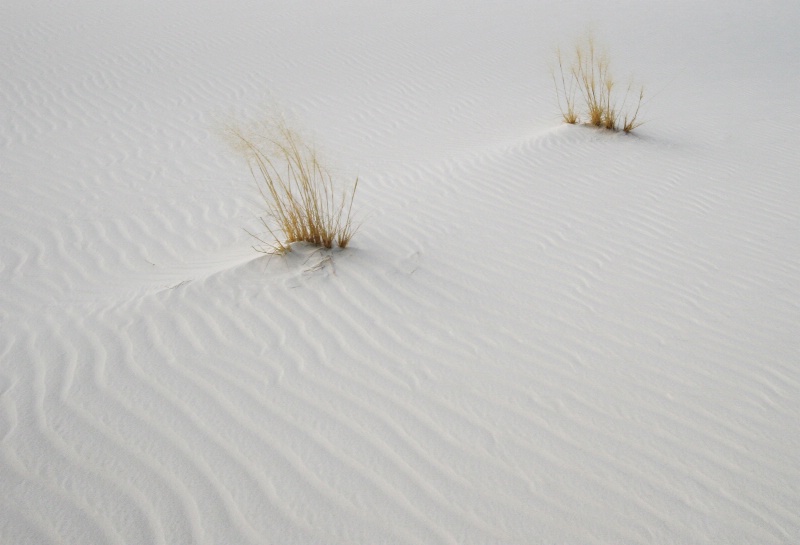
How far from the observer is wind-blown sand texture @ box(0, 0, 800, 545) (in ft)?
6.37

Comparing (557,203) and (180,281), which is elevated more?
(180,281)

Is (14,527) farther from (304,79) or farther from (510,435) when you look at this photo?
(304,79)

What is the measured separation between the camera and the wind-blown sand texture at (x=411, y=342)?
1942mm

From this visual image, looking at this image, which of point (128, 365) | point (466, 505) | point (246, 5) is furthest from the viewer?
point (246, 5)

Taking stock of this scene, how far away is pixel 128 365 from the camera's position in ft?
8.35

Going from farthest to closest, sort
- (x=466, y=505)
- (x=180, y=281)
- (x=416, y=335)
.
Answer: (x=180, y=281), (x=416, y=335), (x=466, y=505)

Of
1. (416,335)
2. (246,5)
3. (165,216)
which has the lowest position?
(416,335)

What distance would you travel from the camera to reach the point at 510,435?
224 centimetres

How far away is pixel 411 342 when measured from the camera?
9.05 feet

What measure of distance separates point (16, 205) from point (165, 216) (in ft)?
4.39

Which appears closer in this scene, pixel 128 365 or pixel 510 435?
pixel 510 435

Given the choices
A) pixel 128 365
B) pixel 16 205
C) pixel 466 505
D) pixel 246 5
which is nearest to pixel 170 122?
pixel 16 205

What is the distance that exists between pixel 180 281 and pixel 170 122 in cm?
444

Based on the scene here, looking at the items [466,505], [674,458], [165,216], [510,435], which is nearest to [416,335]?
[510,435]
